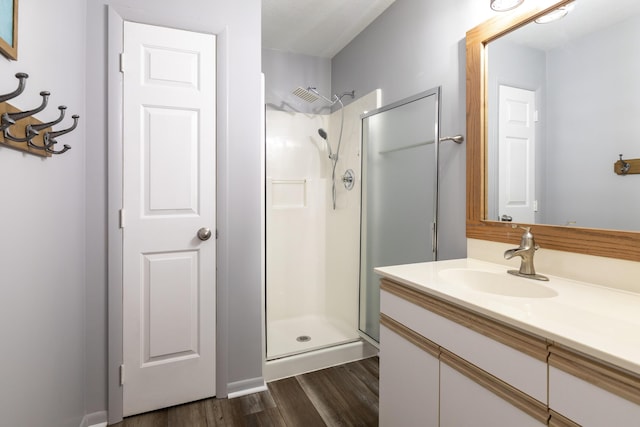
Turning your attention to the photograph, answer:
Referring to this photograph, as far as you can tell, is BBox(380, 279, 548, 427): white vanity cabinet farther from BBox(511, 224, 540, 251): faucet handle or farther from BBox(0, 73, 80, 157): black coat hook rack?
BBox(0, 73, 80, 157): black coat hook rack

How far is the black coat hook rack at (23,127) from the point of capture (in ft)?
2.48

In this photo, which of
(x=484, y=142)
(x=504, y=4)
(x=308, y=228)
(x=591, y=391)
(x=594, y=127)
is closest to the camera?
(x=591, y=391)

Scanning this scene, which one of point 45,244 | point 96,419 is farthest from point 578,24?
point 96,419

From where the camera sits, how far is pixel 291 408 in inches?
68.4

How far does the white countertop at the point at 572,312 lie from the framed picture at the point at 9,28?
137 cm

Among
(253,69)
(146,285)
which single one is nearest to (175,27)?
(253,69)

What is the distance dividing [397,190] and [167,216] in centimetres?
142

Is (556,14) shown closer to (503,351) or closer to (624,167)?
(624,167)

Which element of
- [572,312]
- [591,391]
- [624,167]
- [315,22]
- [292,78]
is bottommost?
[591,391]

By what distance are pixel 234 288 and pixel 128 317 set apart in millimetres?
555

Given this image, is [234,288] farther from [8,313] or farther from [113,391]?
[8,313]

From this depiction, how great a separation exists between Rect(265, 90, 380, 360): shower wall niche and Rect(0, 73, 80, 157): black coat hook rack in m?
1.83

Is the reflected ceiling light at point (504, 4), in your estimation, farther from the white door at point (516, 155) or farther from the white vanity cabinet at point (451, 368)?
the white vanity cabinet at point (451, 368)

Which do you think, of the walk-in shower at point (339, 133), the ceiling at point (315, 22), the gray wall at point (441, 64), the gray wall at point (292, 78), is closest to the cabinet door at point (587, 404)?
the gray wall at point (441, 64)
